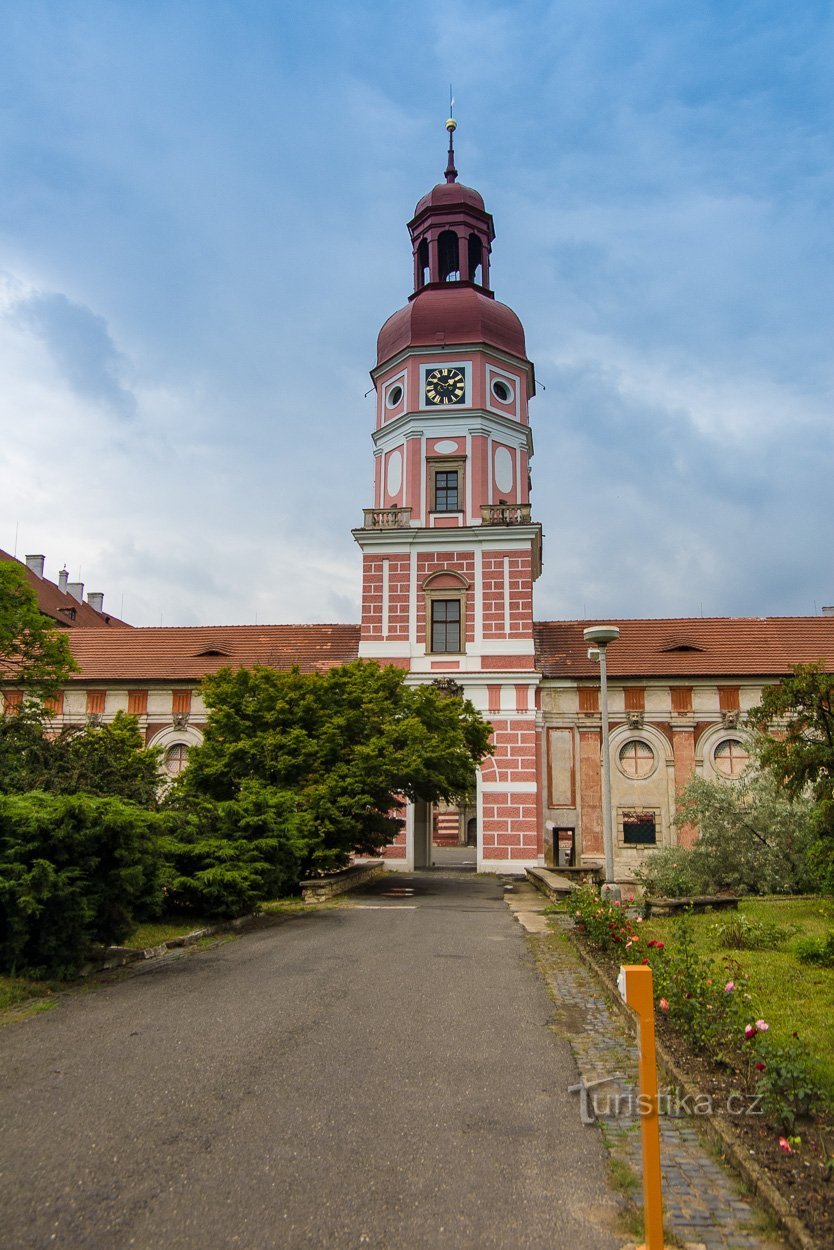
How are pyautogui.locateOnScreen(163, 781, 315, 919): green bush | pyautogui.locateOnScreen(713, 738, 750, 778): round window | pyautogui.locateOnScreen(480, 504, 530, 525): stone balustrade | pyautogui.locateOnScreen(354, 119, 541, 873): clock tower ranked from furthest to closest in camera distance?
pyautogui.locateOnScreen(480, 504, 530, 525): stone balustrade < pyautogui.locateOnScreen(713, 738, 750, 778): round window < pyautogui.locateOnScreen(354, 119, 541, 873): clock tower < pyautogui.locateOnScreen(163, 781, 315, 919): green bush

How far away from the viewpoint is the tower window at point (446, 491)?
3353 centimetres

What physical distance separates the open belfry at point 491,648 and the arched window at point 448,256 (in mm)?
590

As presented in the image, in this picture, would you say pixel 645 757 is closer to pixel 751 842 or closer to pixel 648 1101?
pixel 751 842

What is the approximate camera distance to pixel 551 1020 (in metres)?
8.63

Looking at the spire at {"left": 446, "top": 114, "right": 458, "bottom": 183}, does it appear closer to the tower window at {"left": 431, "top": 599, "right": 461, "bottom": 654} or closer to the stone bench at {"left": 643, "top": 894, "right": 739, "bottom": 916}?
the tower window at {"left": 431, "top": 599, "right": 461, "bottom": 654}

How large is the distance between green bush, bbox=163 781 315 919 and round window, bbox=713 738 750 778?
760 inches

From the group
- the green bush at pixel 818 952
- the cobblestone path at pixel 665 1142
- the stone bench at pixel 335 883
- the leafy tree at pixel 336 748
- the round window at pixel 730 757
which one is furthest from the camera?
the round window at pixel 730 757

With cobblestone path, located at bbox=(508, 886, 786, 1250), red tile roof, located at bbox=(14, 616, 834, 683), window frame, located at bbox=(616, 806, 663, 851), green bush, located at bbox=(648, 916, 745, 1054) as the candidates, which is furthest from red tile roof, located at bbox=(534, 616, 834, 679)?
green bush, located at bbox=(648, 916, 745, 1054)

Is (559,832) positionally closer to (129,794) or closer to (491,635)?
(491,635)

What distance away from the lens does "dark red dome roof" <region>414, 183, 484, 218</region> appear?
3603 cm

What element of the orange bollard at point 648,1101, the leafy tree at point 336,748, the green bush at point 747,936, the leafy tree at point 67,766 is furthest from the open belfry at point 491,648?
the orange bollard at point 648,1101

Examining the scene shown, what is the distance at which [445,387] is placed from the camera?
111ft

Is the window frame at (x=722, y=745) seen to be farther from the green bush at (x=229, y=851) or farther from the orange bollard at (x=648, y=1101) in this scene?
the orange bollard at (x=648, y=1101)

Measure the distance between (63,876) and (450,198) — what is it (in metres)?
33.6
